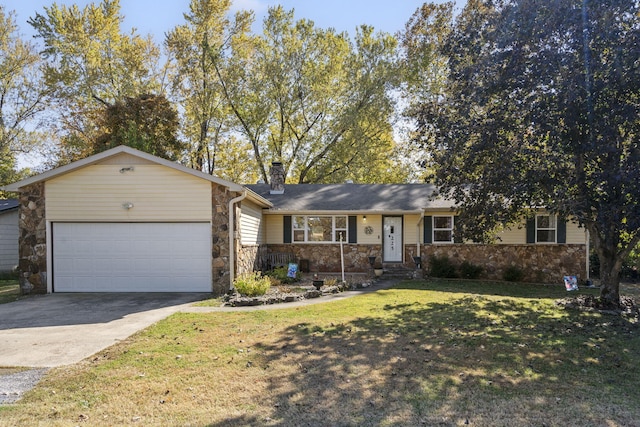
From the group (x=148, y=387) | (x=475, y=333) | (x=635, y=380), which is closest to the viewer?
(x=148, y=387)

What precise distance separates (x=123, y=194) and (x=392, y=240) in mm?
9848

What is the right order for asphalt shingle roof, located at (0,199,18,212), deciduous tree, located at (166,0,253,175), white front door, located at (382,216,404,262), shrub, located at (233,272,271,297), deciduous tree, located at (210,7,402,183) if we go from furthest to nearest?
deciduous tree, located at (210,7,402,183) < deciduous tree, located at (166,0,253,175) < white front door, located at (382,216,404,262) < asphalt shingle roof, located at (0,199,18,212) < shrub, located at (233,272,271,297)

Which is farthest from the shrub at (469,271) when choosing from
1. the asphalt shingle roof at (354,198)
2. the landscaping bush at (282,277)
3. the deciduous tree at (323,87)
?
the deciduous tree at (323,87)

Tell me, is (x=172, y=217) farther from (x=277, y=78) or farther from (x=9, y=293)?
(x=277, y=78)

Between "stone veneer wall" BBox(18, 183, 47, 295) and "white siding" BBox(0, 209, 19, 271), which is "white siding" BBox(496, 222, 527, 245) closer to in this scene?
"stone veneer wall" BBox(18, 183, 47, 295)

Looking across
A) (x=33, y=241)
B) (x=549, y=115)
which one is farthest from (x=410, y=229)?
(x=33, y=241)

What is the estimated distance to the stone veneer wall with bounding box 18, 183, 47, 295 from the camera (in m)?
11.2

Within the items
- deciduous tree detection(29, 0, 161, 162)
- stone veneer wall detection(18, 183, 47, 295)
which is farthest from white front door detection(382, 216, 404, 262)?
deciduous tree detection(29, 0, 161, 162)

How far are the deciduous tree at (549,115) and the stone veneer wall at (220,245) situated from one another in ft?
18.8

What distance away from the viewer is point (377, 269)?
48.8ft

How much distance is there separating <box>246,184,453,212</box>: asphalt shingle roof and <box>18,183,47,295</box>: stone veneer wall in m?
7.35

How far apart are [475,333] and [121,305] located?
25.5ft

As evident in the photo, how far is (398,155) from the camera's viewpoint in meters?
27.1

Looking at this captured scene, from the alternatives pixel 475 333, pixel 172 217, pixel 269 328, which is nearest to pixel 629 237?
pixel 475 333
